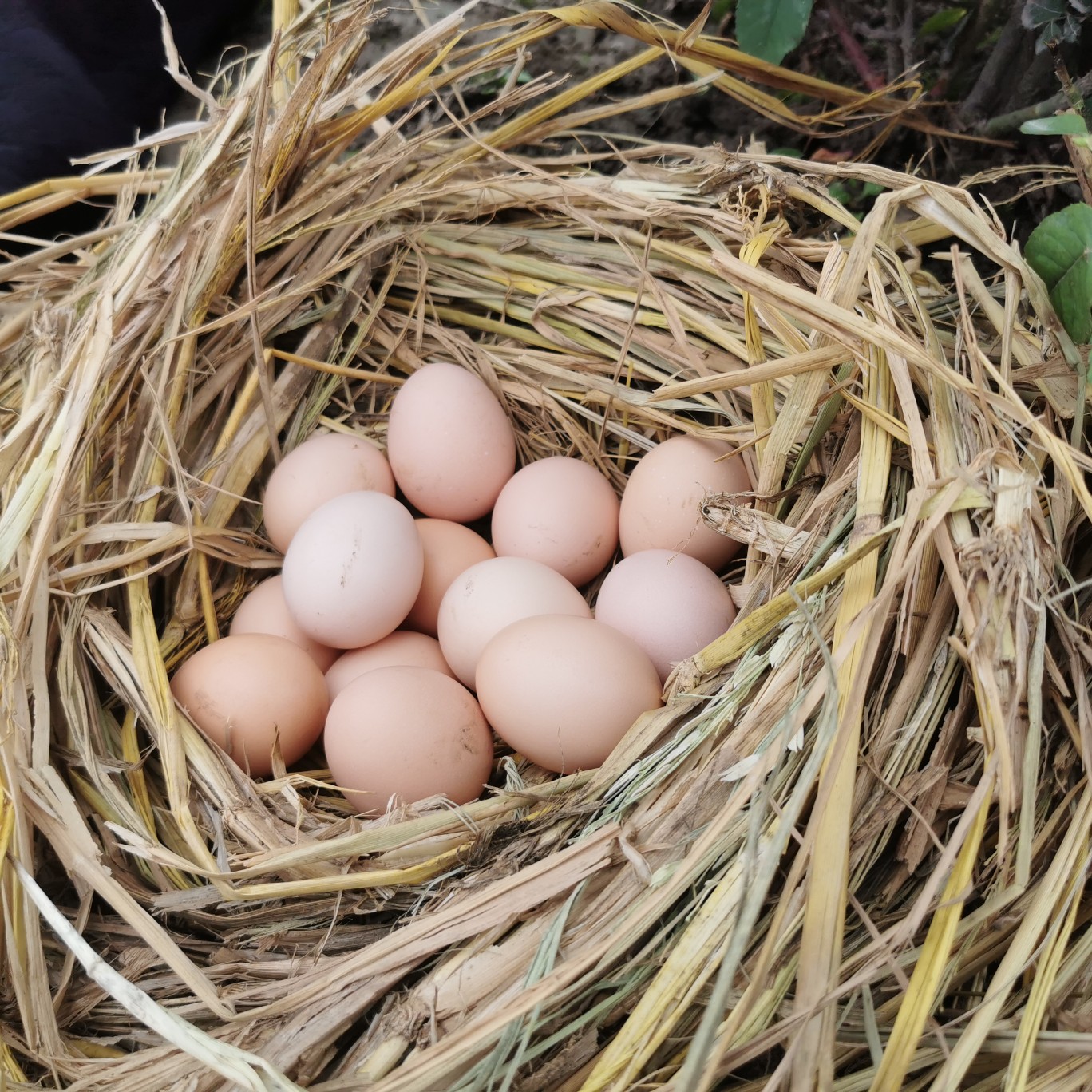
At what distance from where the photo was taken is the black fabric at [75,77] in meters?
1.33

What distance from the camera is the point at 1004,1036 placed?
0.62 metres

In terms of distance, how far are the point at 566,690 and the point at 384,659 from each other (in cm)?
28

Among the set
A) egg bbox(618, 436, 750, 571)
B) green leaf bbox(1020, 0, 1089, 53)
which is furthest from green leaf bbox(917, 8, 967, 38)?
egg bbox(618, 436, 750, 571)

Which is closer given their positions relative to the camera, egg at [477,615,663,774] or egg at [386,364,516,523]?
egg at [477,615,663,774]

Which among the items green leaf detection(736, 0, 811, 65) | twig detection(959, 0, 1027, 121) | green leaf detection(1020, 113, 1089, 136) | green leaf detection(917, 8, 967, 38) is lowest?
green leaf detection(1020, 113, 1089, 136)

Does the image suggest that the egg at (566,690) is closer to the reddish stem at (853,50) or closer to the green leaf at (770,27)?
the green leaf at (770,27)

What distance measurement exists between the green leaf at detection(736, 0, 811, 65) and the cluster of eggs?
0.47m

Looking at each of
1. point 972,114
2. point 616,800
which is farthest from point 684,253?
point 616,800

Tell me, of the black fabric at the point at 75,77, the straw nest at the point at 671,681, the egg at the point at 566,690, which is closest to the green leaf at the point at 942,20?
the straw nest at the point at 671,681

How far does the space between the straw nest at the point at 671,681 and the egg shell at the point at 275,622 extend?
5 cm

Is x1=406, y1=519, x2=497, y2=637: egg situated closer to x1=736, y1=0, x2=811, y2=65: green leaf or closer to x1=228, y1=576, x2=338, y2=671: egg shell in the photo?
x1=228, y1=576, x2=338, y2=671: egg shell

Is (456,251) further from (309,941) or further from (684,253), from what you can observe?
(309,941)

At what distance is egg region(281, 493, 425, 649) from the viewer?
1.02 meters

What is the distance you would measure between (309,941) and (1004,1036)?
52 centimetres
